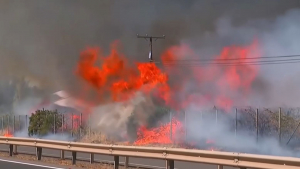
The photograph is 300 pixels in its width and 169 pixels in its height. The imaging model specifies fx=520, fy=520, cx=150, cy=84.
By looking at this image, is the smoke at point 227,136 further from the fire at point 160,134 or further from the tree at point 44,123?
the tree at point 44,123

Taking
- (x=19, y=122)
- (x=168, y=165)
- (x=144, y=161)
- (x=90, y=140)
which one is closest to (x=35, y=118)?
(x=19, y=122)

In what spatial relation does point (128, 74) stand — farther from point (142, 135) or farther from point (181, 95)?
point (142, 135)

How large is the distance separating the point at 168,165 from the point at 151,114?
61.2 ft

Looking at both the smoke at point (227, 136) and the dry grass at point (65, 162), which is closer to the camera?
the dry grass at point (65, 162)

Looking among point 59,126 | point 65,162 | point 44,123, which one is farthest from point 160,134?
point 44,123

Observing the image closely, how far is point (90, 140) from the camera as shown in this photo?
34.7 metres

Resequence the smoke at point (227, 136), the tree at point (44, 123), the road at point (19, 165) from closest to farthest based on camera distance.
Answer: the road at point (19, 165) → the smoke at point (227, 136) → the tree at point (44, 123)

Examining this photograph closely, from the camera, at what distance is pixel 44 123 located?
1619 inches

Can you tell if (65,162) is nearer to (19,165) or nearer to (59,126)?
(19,165)

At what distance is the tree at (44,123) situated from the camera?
40.7 m

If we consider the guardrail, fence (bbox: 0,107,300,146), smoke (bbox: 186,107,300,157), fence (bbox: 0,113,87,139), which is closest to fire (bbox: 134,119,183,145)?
fence (bbox: 0,107,300,146)

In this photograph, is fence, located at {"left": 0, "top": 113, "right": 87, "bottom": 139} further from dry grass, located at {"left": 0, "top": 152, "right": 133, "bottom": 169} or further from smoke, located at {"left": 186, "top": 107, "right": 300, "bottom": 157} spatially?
dry grass, located at {"left": 0, "top": 152, "right": 133, "bottom": 169}

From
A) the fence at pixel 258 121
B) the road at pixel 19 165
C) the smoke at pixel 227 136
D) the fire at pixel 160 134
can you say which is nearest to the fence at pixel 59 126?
the fire at pixel 160 134

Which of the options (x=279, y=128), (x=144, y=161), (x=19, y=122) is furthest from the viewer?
(x=19, y=122)
